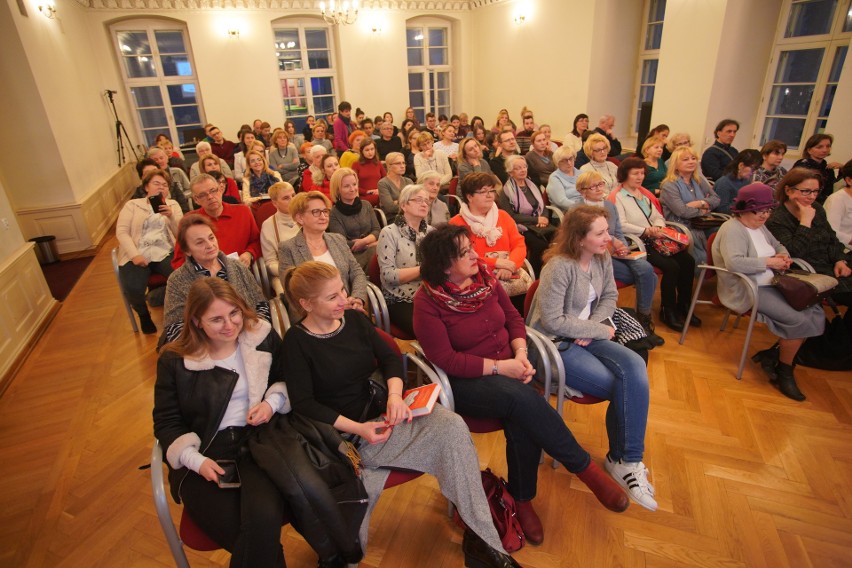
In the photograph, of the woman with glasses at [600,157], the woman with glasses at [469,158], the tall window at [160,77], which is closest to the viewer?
the woman with glasses at [600,157]

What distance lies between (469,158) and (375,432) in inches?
151

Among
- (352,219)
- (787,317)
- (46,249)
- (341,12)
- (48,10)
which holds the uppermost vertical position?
(341,12)

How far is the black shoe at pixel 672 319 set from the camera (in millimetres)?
3570

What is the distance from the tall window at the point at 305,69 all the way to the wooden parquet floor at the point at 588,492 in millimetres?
9195

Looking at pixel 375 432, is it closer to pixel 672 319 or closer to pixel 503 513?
pixel 503 513

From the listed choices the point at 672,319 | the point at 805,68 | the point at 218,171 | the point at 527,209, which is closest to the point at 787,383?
the point at 672,319

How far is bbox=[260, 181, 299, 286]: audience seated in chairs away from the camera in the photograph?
331 centimetres

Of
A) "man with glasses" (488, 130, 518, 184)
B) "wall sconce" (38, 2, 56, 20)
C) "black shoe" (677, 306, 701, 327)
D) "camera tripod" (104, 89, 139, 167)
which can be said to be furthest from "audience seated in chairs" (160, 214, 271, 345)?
"camera tripod" (104, 89, 139, 167)

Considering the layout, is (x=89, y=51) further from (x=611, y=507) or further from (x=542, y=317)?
(x=611, y=507)

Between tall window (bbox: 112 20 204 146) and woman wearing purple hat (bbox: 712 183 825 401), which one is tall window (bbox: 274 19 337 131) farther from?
woman wearing purple hat (bbox: 712 183 825 401)

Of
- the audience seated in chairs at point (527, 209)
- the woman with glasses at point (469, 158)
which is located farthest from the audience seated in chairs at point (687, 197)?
the woman with glasses at point (469, 158)

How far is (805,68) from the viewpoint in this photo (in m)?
6.08

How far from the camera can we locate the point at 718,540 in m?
1.93

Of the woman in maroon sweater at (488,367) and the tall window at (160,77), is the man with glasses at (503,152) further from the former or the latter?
the tall window at (160,77)
